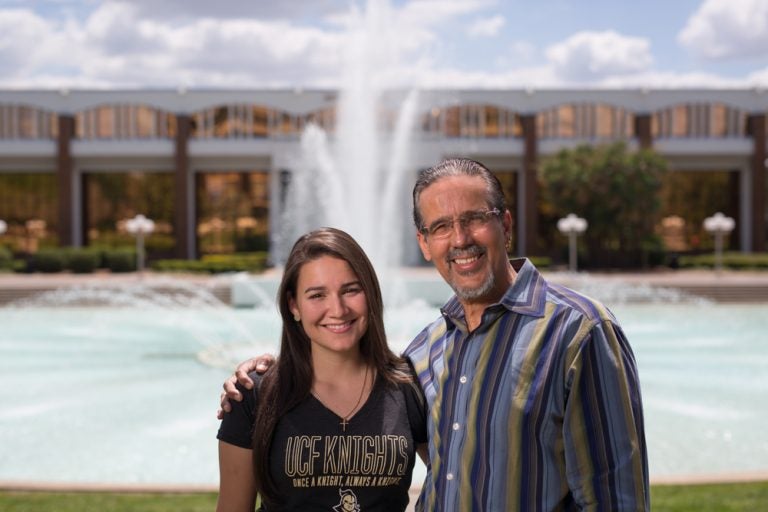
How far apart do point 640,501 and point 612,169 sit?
35.5m

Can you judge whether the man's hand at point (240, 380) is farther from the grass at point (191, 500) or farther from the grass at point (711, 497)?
the grass at point (711, 497)

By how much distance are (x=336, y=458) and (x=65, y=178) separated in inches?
1709

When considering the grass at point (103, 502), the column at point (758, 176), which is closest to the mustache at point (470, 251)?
the grass at point (103, 502)

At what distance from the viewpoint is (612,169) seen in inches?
1427

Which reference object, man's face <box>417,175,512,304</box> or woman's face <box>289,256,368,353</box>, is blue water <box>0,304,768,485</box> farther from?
man's face <box>417,175,512,304</box>

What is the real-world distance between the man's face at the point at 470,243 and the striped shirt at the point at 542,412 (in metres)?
0.08

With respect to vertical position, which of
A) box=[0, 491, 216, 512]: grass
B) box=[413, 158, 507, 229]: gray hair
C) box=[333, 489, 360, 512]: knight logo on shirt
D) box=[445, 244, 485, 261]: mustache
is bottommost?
box=[0, 491, 216, 512]: grass

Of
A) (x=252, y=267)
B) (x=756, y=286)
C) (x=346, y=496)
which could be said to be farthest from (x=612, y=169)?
(x=346, y=496)

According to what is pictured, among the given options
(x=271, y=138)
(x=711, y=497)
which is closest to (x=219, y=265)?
(x=271, y=138)

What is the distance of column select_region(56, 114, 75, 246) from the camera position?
1668 inches

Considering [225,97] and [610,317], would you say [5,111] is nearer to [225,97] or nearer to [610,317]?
[225,97]

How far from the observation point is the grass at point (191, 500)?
232 inches

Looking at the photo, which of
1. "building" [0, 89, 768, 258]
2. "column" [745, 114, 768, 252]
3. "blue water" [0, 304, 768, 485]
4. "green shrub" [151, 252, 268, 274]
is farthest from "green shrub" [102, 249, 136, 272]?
"column" [745, 114, 768, 252]

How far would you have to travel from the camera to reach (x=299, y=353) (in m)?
3.04
